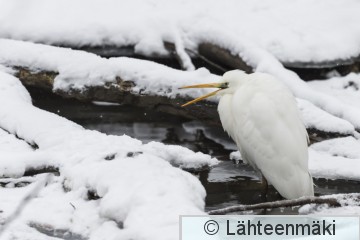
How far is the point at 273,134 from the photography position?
4809mm

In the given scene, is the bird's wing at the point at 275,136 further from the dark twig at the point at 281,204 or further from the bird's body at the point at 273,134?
the dark twig at the point at 281,204

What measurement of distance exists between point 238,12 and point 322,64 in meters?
1.23

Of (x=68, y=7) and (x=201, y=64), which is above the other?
(x=68, y=7)

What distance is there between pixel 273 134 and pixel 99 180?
1.24 meters

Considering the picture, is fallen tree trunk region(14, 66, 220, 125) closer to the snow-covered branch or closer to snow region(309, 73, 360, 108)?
snow region(309, 73, 360, 108)

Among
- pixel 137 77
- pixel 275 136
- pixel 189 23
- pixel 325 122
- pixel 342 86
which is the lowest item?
pixel 275 136

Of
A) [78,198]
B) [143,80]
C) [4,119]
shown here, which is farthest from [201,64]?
[78,198]

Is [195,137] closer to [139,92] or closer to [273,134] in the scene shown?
[139,92]

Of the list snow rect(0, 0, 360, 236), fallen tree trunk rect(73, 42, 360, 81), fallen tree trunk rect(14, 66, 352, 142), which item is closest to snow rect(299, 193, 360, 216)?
snow rect(0, 0, 360, 236)

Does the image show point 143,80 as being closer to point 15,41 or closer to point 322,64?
point 15,41

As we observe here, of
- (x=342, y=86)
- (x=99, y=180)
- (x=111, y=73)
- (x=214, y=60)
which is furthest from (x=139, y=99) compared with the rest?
(x=342, y=86)

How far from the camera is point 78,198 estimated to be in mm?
4234

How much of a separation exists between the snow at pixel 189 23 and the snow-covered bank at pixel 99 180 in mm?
1833

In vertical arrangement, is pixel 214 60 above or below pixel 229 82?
above
